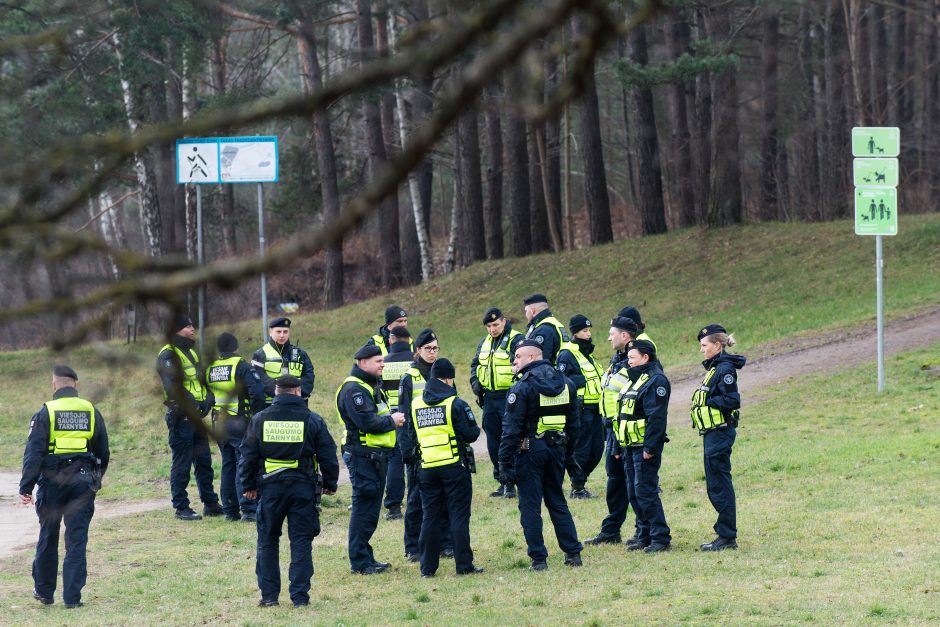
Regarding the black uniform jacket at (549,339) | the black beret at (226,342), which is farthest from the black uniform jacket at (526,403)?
the black beret at (226,342)

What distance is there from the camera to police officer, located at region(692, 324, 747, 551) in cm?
1055

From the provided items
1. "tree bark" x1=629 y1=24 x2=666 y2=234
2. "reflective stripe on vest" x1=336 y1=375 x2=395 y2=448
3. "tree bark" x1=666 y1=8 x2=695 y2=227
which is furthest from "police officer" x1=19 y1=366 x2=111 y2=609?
"tree bark" x1=666 y1=8 x2=695 y2=227

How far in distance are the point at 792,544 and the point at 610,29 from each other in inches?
337

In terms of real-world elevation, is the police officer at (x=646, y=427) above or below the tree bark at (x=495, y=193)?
below

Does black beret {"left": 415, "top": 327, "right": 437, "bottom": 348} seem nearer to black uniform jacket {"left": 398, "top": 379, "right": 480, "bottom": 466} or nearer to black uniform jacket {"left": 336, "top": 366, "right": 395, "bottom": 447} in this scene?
black uniform jacket {"left": 336, "top": 366, "right": 395, "bottom": 447}

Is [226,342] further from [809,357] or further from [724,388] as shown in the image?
[809,357]

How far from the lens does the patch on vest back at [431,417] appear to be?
10.5 metres

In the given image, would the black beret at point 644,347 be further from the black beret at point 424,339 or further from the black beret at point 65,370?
the black beret at point 65,370

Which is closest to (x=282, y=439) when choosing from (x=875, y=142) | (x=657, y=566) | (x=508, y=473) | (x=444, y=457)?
(x=444, y=457)

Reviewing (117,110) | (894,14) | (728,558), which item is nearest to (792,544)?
(728,558)

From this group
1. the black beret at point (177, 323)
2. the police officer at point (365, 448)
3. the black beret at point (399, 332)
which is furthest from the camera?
A: the black beret at point (399, 332)

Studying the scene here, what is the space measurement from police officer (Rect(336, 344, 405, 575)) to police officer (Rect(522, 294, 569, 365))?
2.87 m

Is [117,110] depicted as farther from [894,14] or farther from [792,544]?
[894,14]

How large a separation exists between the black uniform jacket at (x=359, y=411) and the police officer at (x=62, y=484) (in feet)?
6.99
